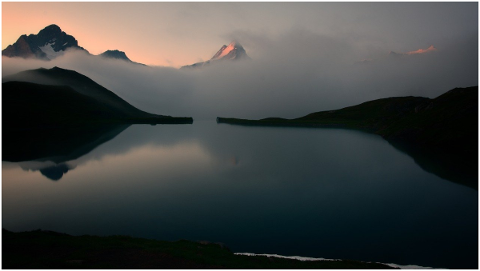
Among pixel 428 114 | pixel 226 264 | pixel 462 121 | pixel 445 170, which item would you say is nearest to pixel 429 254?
pixel 226 264

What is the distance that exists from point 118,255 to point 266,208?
16.2 m

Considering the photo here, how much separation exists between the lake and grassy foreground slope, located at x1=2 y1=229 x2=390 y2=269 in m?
3.71

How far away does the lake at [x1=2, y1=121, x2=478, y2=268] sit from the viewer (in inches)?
822

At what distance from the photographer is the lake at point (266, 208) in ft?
68.5

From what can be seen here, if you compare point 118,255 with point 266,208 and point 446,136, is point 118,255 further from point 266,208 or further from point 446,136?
point 446,136

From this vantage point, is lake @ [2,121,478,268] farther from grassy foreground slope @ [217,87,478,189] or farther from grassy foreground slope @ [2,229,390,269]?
grassy foreground slope @ [217,87,478,189]

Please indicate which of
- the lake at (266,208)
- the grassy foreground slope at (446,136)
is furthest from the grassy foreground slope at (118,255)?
the grassy foreground slope at (446,136)

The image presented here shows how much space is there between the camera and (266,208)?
92.8ft

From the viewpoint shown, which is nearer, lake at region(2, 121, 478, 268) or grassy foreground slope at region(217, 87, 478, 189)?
lake at region(2, 121, 478, 268)

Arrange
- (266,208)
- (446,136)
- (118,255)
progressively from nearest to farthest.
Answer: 1. (118,255)
2. (266,208)
3. (446,136)

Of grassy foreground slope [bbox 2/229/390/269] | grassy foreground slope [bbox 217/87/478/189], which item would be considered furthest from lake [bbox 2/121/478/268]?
grassy foreground slope [bbox 217/87/478/189]

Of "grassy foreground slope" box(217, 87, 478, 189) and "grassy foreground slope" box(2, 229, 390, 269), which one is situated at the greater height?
"grassy foreground slope" box(217, 87, 478, 189)

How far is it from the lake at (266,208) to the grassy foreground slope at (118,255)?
12.2ft

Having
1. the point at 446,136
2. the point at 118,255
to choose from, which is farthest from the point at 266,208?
the point at 446,136
